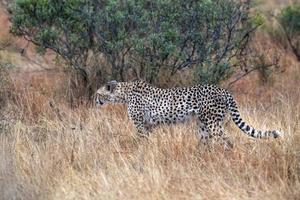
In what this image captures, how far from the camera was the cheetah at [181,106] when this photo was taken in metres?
8.41

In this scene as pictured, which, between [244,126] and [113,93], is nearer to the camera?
[244,126]

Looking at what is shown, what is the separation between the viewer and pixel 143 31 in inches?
415

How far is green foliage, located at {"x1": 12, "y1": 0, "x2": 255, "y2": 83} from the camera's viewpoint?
34.2 ft

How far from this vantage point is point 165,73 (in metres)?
10.9

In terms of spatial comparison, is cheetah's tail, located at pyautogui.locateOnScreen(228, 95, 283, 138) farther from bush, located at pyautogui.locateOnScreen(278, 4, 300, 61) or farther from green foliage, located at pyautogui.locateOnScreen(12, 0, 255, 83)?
bush, located at pyautogui.locateOnScreen(278, 4, 300, 61)

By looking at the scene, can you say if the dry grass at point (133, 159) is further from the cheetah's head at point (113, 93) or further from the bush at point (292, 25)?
the bush at point (292, 25)

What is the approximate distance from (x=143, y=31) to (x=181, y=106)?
7.30 feet

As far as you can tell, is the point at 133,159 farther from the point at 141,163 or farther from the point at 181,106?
the point at 181,106

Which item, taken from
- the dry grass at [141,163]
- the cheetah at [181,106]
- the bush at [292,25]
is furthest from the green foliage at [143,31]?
the bush at [292,25]

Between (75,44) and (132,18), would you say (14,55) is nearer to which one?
(75,44)

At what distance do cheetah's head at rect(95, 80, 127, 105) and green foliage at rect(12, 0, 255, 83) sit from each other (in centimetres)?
123

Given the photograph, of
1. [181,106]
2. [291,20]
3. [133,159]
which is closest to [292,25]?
[291,20]

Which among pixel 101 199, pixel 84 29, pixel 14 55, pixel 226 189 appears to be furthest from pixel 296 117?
pixel 14 55

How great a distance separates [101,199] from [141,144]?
1.69 metres
